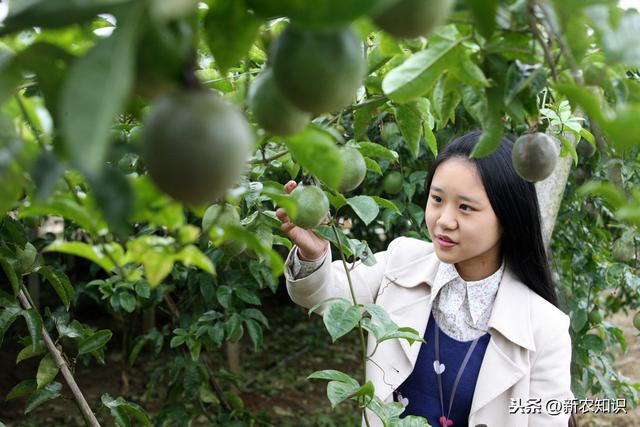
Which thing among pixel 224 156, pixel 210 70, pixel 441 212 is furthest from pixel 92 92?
pixel 441 212

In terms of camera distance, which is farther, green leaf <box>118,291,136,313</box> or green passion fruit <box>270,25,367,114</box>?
green leaf <box>118,291,136,313</box>

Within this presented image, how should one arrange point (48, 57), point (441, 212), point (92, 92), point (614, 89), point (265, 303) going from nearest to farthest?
1. point (92, 92)
2. point (48, 57)
3. point (614, 89)
4. point (441, 212)
5. point (265, 303)

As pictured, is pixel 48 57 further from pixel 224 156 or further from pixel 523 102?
pixel 523 102

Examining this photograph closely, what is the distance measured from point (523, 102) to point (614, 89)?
0.09 meters

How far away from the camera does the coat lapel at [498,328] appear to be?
1.55 meters

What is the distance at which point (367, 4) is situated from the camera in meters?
0.36

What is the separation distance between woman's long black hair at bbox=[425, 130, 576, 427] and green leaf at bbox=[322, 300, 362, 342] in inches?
22.7

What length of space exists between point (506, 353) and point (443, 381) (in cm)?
17

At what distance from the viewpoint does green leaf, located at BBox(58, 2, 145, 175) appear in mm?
317

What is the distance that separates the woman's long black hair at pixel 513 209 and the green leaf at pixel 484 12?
1.01m

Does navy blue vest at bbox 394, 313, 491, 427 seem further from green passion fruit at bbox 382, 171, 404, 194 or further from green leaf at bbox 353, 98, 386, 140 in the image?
green leaf at bbox 353, 98, 386, 140

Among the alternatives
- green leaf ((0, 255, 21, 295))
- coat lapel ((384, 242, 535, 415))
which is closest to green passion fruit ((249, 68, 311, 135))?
green leaf ((0, 255, 21, 295))

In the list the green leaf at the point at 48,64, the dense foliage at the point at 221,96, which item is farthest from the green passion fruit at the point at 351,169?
the green leaf at the point at 48,64

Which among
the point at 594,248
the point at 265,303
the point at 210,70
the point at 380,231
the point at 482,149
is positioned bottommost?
the point at 265,303
